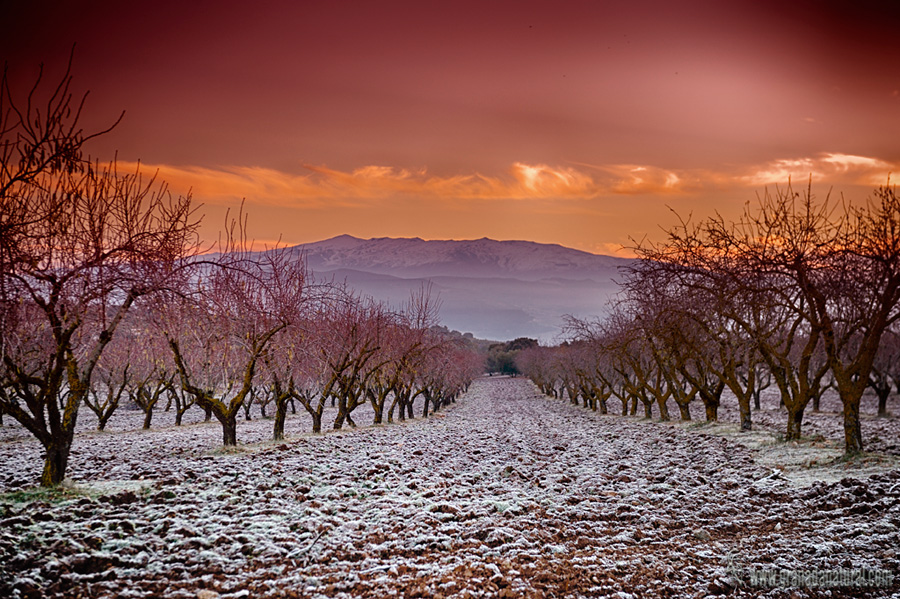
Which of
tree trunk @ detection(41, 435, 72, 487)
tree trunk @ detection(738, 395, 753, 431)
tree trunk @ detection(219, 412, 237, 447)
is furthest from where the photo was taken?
tree trunk @ detection(738, 395, 753, 431)

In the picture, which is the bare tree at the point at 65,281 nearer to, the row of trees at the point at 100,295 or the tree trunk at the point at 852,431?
the row of trees at the point at 100,295

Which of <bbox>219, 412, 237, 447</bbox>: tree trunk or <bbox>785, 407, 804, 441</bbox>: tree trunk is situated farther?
<bbox>785, 407, 804, 441</bbox>: tree trunk

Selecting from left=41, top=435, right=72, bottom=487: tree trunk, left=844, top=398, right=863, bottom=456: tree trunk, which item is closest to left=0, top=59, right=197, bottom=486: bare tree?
left=41, top=435, right=72, bottom=487: tree trunk

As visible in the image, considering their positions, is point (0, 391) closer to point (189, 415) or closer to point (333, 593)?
point (333, 593)

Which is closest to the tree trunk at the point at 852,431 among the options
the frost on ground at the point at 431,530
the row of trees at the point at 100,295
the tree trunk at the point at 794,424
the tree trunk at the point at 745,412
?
the frost on ground at the point at 431,530

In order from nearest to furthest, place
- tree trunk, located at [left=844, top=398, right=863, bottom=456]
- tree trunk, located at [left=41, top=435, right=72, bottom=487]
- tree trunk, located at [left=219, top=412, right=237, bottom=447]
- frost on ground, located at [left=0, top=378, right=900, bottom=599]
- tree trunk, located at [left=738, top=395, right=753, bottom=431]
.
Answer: frost on ground, located at [left=0, top=378, right=900, bottom=599]
tree trunk, located at [left=41, top=435, right=72, bottom=487]
tree trunk, located at [left=844, top=398, right=863, bottom=456]
tree trunk, located at [left=219, top=412, right=237, bottom=447]
tree trunk, located at [left=738, top=395, right=753, bottom=431]

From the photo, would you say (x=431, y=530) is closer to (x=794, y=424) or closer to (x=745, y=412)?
(x=794, y=424)

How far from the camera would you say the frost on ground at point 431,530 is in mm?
6656

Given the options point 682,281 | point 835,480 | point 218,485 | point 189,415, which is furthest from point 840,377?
point 189,415

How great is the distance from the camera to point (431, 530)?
8.94 metres

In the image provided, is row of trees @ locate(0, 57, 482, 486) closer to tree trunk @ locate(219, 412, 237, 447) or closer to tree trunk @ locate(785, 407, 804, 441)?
tree trunk @ locate(219, 412, 237, 447)

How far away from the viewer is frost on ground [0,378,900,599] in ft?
21.8

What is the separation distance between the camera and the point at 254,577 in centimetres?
676

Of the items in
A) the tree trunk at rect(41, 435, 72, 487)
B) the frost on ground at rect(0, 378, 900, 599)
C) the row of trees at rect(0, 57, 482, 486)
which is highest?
the row of trees at rect(0, 57, 482, 486)
